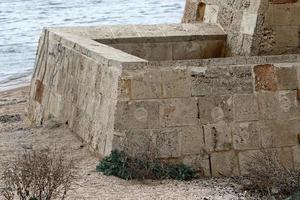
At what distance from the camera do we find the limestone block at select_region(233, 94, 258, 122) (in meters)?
8.30

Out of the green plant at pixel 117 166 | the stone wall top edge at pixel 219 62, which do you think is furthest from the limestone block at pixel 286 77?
the green plant at pixel 117 166

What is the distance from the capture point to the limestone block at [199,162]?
26.8 feet

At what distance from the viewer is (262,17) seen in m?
9.64

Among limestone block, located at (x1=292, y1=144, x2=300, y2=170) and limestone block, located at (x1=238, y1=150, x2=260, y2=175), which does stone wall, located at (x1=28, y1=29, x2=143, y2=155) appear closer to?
limestone block, located at (x1=238, y1=150, x2=260, y2=175)

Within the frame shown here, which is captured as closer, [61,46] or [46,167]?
[46,167]

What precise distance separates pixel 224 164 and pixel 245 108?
647 mm

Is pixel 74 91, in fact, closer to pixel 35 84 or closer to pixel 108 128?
pixel 108 128

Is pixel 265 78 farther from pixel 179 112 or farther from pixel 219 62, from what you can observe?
pixel 179 112

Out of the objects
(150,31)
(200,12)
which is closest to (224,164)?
(150,31)

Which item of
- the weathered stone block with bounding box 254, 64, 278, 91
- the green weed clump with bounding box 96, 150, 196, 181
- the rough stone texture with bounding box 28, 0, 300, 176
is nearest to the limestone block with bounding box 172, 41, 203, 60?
the rough stone texture with bounding box 28, 0, 300, 176

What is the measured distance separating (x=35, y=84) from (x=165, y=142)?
4.30m

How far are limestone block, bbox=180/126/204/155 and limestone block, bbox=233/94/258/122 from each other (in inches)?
17.9

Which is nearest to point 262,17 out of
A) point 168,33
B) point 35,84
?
point 168,33

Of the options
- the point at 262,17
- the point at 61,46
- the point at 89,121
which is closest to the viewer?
the point at 89,121
